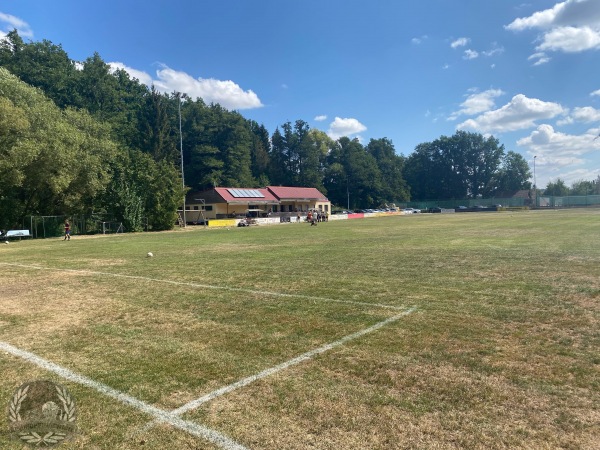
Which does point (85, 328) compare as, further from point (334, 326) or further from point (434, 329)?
point (434, 329)

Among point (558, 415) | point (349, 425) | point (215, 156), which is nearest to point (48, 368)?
point (349, 425)

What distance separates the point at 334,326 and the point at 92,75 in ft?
257

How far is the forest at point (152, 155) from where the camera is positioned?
33.9 m

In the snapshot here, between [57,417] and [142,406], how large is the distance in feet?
2.45

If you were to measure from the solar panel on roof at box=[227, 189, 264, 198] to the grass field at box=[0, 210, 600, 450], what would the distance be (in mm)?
56122

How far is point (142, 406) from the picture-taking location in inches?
150

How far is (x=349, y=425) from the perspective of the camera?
3.41 metres

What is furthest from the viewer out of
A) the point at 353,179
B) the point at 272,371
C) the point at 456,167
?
the point at 456,167

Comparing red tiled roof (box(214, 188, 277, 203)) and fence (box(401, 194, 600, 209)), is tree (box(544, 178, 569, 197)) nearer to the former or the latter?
fence (box(401, 194, 600, 209))

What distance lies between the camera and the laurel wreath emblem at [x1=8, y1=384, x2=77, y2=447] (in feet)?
10.9

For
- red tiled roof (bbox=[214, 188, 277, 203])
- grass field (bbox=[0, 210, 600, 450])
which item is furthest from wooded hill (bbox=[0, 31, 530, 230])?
grass field (bbox=[0, 210, 600, 450])

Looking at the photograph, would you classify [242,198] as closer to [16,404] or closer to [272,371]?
[272,371]

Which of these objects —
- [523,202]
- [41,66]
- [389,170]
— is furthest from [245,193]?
[523,202]

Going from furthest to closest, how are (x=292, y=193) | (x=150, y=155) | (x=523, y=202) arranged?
(x=523, y=202), (x=292, y=193), (x=150, y=155)
